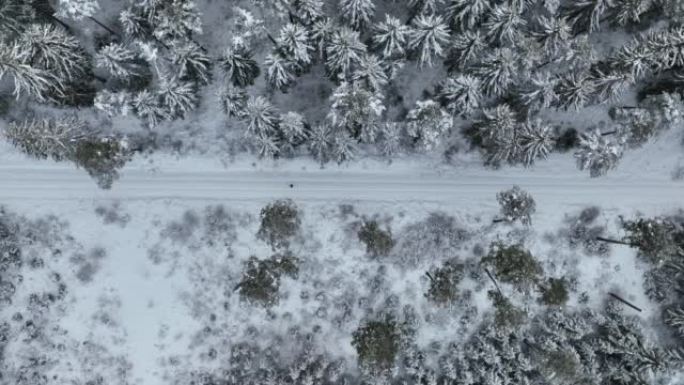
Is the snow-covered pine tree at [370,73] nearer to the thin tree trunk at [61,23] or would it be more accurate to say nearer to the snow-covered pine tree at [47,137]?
the snow-covered pine tree at [47,137]

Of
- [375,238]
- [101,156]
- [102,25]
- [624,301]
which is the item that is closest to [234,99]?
[101,156]

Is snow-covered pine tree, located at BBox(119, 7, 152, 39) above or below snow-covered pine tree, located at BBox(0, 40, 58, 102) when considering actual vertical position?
above

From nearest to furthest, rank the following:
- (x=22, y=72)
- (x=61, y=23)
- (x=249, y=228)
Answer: (x=22, y=72), (x=61, y=23), (x=249, y=228)

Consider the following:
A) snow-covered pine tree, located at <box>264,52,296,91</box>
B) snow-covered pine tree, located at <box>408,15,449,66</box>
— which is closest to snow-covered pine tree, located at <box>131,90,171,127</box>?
snow-covered pine tree, located at <box>264,52,296,91</box>

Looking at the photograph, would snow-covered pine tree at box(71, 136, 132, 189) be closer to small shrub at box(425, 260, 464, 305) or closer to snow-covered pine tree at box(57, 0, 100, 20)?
snow-covered pine tree at box(57, 0, 100, 20)

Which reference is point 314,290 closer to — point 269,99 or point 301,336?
point 301,336

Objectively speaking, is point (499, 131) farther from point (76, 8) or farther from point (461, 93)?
point (76, 8)

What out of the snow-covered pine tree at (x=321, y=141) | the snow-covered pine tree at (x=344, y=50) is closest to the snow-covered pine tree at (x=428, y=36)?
the snow-covered pine tree at (x=344, y=50)

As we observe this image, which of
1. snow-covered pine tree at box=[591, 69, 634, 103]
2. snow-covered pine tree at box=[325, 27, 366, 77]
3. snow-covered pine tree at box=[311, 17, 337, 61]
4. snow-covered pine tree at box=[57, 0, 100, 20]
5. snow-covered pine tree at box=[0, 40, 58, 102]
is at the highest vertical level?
snow-covered pine tree at box=[57, 0, 100, 20]
